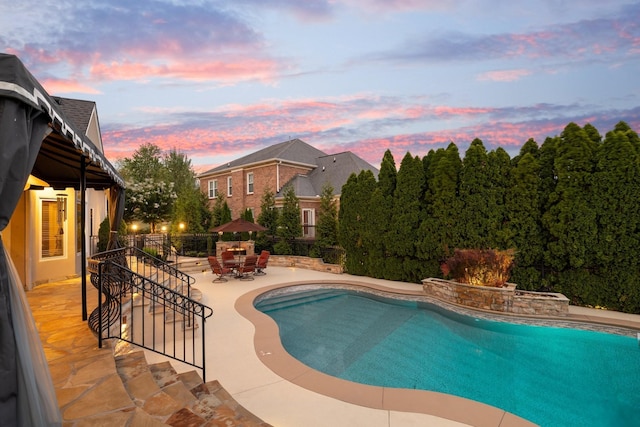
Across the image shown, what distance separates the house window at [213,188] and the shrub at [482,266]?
24025 mm

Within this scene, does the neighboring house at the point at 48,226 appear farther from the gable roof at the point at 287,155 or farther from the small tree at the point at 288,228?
the gable roof at the point at 287,155

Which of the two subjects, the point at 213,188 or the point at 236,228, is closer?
the point at 236,228

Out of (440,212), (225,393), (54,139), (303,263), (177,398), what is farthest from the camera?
(303,263)

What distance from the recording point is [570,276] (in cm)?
1015

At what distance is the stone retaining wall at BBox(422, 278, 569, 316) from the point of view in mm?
9114

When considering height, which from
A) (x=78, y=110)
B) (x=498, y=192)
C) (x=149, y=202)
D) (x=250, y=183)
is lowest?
(x=498, y=192)

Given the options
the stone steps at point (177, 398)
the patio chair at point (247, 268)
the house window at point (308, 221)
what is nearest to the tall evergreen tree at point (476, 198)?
the patio chair at point (247, 268)

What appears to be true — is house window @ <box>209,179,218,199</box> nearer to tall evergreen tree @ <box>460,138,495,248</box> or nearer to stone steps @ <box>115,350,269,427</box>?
tall evergreen tree @ <box>460,138,495,248</box>

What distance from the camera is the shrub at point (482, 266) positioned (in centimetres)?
1039

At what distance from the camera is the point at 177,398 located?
389 cm

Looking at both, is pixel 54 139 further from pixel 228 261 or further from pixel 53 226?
pixel 228 261

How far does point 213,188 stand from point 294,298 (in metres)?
21.2

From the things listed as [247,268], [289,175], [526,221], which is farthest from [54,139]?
[289,175]

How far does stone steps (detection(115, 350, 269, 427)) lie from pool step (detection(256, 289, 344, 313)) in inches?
234
